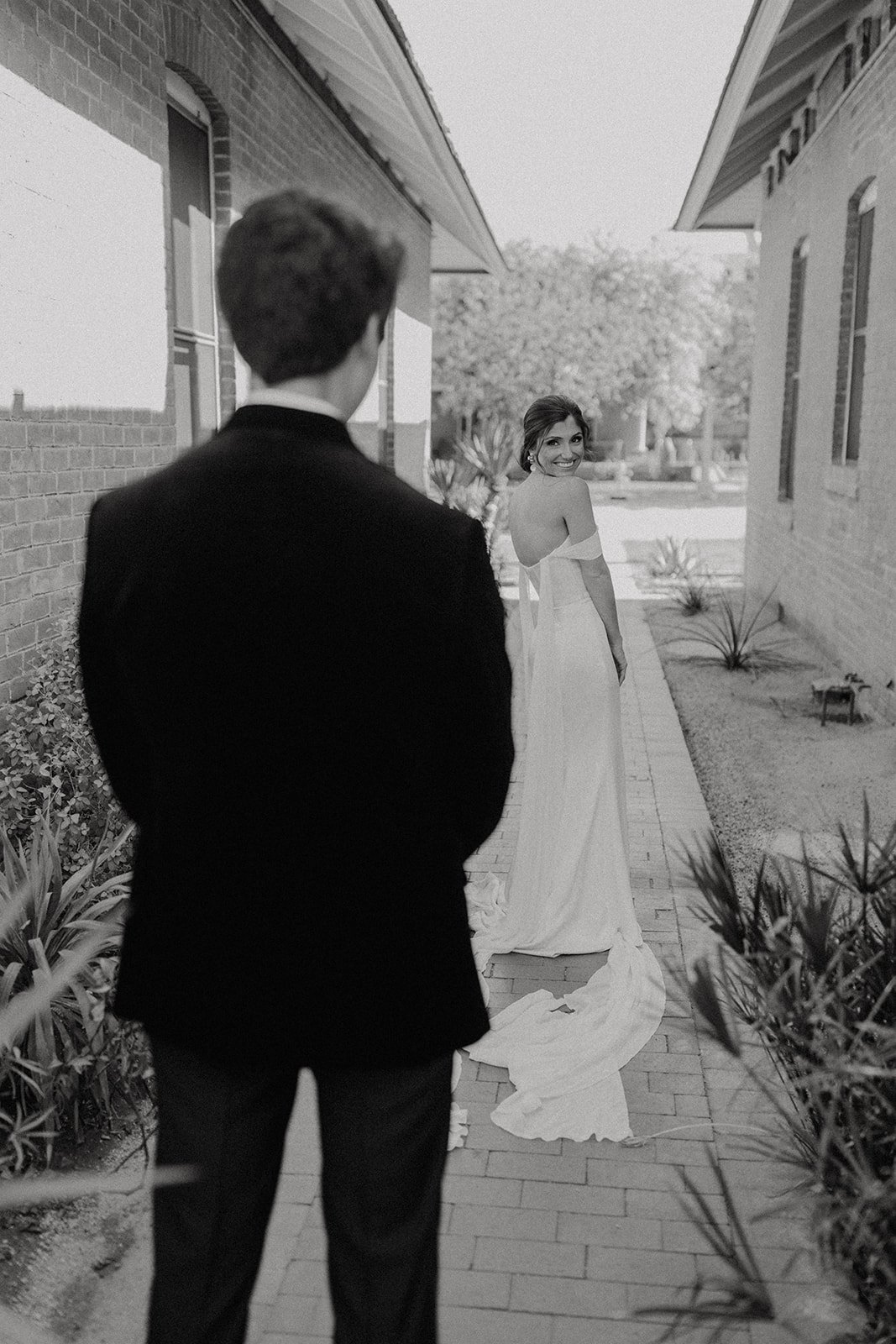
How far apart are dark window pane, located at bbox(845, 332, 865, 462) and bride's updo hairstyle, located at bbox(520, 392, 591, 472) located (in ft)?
20.7

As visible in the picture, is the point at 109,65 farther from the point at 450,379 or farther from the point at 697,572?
the point at 450,379

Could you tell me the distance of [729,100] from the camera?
10.5 meters

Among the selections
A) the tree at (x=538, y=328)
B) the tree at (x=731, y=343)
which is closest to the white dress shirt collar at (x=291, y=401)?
the tree at (x=538, y=328)

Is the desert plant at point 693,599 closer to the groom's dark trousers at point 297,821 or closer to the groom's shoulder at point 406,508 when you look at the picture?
the groom's dark trousers at point 297,821

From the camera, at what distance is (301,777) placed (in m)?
1.78

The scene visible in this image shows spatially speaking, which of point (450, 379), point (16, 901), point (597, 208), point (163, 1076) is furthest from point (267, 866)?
point (597, 208)

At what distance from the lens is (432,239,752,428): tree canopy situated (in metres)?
41.9

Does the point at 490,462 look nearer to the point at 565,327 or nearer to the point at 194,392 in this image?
the point at 194,392

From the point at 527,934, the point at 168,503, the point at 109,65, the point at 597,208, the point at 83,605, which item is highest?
the point at 597,208

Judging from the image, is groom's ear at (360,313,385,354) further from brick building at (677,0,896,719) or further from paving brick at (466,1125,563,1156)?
brick building at (677,0,896,719)

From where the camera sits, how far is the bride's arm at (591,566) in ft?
16.6

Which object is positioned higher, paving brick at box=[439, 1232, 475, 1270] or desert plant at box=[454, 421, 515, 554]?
desert plant at box=[454, 421, 515, 554]

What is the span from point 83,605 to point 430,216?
19427mm

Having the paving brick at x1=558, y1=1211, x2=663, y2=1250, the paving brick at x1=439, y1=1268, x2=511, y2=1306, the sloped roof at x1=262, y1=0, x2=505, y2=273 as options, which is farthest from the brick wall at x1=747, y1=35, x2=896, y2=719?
the paving brick at x1=439, y1=1268, x2=511, y2=1306
